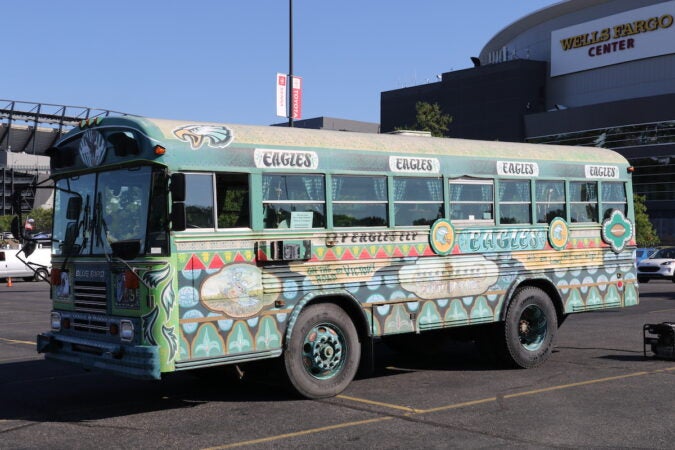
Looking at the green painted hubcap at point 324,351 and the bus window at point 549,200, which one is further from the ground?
the bus window at point 549,200

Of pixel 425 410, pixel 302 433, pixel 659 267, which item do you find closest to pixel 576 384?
pixel 425 410

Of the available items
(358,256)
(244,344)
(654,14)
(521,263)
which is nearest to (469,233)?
(521,263)

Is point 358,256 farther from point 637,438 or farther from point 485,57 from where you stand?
point 485,57

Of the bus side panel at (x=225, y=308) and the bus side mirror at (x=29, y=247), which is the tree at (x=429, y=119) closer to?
the bus side mirror at (x=29, y=247)

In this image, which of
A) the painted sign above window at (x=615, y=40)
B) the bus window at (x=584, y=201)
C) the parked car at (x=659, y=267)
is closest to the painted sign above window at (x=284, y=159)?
the bus window at (x=584, y=201)

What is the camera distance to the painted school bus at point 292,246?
27.5 feet

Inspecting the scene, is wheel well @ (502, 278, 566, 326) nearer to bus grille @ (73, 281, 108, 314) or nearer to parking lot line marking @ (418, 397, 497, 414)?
parking lot line marking @ (418, 397, 497, 414)

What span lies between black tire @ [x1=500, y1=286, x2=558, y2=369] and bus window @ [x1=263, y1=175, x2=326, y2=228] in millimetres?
3279

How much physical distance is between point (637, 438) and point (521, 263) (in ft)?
13.7

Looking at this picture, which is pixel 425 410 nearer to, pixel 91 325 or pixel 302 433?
pixel 302 433

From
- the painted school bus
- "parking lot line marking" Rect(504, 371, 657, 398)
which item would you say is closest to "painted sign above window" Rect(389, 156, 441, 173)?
the painted school bus

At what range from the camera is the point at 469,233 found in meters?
10.9

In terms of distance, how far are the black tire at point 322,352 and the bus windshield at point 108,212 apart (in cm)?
187

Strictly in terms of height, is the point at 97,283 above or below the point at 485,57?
below
